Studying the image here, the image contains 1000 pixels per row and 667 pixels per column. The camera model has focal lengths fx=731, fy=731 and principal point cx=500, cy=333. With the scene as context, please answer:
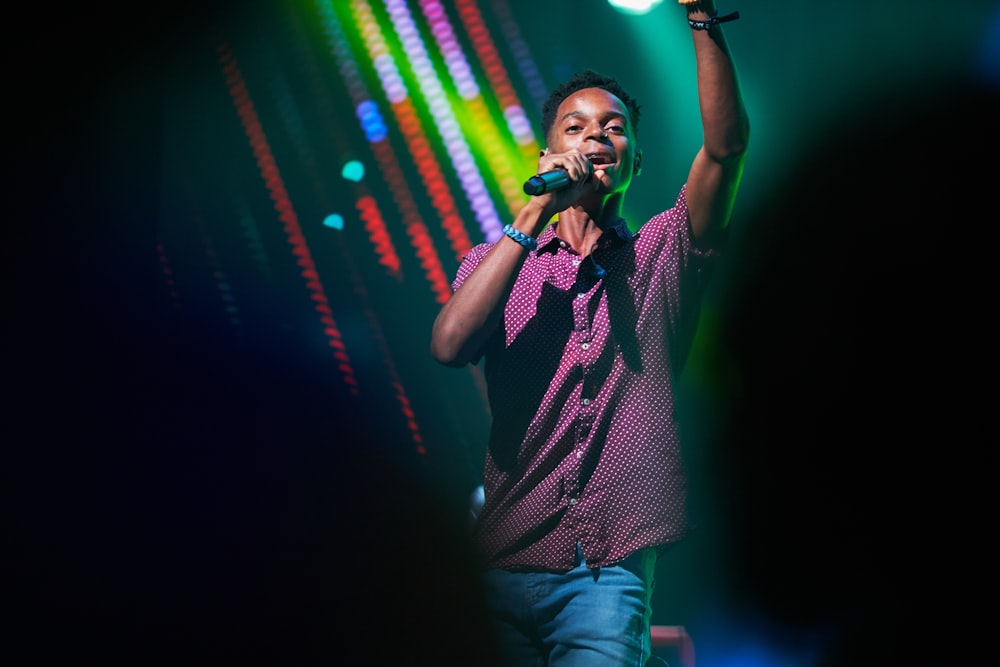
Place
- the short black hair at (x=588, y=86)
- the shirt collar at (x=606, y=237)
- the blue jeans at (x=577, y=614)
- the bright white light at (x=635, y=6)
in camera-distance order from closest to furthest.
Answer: the blue jeans at (x=577, y=614) → the shirt collar at (x=606, y=237) → the short black hair at (x=588, y=86) → the bright white light at (x=635, y=6)

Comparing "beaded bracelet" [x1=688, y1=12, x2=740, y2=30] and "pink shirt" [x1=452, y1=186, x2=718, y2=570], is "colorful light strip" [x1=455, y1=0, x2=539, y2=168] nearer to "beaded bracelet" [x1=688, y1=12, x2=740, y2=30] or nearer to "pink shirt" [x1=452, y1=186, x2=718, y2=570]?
"pink shirt" [x1=452, y1=186, x2=718, y2=570]

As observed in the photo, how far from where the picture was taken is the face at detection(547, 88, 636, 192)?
1601 mm

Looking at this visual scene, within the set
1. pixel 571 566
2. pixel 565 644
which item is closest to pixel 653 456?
pixel 571 566

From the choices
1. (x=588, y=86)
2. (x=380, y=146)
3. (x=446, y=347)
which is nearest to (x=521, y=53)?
(x=380, y=146)

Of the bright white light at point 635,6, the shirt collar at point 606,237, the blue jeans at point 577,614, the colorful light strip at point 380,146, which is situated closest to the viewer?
the blue jeans at point 577,614

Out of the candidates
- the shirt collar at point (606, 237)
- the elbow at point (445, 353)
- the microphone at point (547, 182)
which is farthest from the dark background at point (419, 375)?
the microphone at point (547, 182)

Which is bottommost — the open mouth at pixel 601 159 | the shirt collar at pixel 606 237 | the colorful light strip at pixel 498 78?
the shirt collar at pixel 606 237

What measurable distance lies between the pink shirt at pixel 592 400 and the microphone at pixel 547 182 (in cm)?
22

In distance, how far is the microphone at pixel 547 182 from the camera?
1.35 meters

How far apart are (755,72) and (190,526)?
222cm

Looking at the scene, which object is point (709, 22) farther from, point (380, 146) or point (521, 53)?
point (380, 146)

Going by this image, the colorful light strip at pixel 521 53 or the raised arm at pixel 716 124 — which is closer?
the raised arm at pixel 716 124

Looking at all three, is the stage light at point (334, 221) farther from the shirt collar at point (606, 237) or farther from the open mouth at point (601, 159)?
the open mouth at point (601, 159)

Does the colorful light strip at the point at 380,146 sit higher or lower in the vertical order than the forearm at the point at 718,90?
higher
